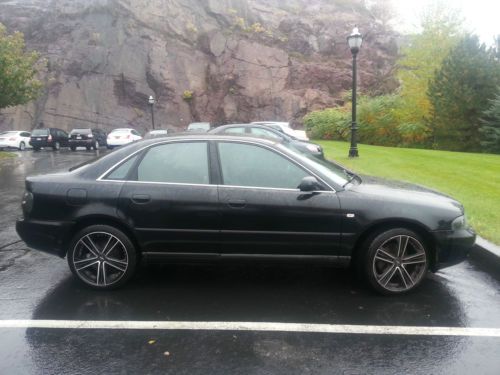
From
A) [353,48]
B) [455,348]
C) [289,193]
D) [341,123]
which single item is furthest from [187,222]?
[341,123]

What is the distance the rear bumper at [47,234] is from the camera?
444cm

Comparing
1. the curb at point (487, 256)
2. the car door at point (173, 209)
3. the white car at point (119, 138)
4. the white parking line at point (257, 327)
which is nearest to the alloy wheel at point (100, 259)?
the car door at point (173, 209)

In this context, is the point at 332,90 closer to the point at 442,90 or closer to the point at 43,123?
the point at 442,90

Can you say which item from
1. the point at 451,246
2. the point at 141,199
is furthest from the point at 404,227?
the point at 141,199

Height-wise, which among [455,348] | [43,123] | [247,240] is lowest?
[455,348]

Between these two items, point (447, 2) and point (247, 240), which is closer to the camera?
point (247, 240)

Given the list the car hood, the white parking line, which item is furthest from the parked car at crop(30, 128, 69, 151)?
the car hood

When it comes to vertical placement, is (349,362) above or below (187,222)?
below

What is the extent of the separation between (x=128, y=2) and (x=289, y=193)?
42.3m

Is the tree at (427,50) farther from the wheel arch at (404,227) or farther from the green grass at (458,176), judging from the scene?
the wheel arch at (404,227)

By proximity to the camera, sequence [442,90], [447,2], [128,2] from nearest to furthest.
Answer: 1. [442,90]
2. [447,2]
3. [128,2]

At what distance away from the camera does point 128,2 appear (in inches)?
1619

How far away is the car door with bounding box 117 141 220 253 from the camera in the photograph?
4.34m

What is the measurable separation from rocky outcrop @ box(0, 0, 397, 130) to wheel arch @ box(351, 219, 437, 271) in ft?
113
